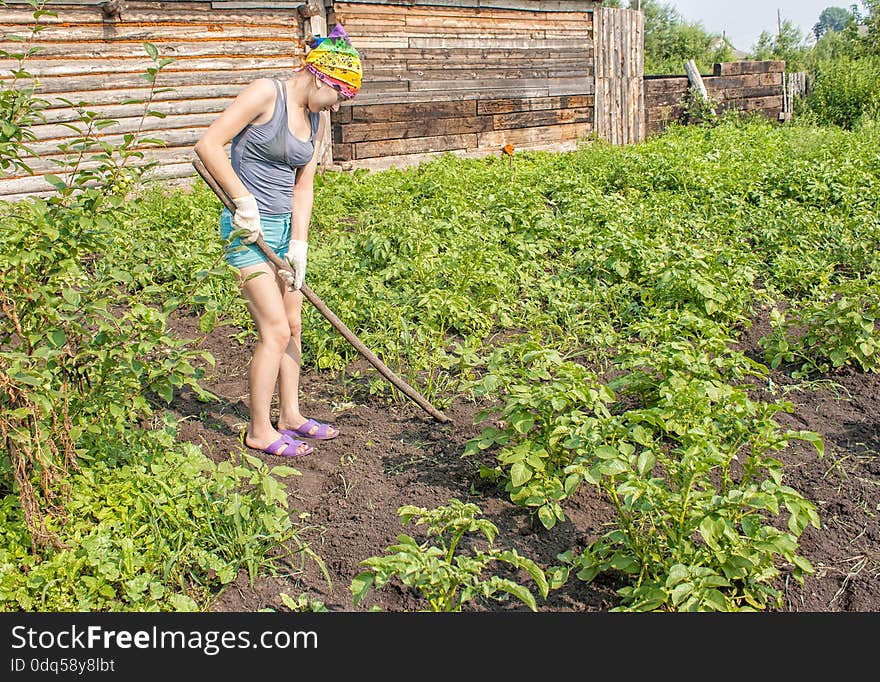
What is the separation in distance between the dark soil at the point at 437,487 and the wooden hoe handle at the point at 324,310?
0.37 feet

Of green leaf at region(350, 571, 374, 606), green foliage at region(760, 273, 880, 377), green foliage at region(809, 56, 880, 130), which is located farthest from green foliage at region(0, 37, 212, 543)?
green foliage at region(809, 56, 880, 130)

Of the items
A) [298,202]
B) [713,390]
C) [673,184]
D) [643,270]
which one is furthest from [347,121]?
[713,390]

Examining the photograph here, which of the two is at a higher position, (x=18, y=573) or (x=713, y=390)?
(x=713, y=390)

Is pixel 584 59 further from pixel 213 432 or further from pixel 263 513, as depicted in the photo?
pixel 263 513

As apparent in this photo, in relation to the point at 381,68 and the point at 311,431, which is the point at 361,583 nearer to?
the point at 311,431

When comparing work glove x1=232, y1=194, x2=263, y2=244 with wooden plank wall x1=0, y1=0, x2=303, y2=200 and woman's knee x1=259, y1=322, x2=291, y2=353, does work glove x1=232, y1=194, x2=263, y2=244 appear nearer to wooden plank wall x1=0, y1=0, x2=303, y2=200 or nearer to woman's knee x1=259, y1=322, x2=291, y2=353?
woman's knee x1=259, y1=322, x2=291, y2=353

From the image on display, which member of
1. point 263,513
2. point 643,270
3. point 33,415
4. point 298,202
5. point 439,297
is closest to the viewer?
point 33,415

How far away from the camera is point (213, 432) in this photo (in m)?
3.77

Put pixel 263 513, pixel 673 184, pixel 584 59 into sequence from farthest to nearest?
pixel 584 59
pixel 673 184
pixel 263 513

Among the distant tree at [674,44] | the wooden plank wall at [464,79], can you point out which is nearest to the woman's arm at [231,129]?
the wooden plank wall at [464,79]

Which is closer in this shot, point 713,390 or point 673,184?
point 713,390

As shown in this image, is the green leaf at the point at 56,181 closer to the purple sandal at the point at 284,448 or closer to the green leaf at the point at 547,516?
the purple sandal at the point at 284,448

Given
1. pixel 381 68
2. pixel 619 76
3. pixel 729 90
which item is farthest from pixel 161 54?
pixel 729 90

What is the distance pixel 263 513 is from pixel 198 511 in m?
0.24
